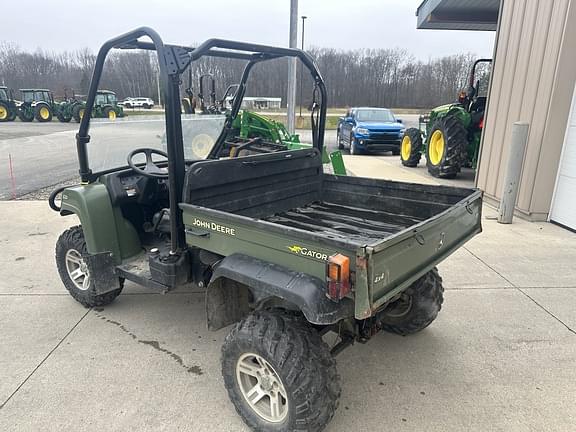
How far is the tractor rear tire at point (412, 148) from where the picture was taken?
11273 mm

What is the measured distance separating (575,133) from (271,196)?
187 inches

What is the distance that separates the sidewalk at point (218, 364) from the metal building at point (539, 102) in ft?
7.51

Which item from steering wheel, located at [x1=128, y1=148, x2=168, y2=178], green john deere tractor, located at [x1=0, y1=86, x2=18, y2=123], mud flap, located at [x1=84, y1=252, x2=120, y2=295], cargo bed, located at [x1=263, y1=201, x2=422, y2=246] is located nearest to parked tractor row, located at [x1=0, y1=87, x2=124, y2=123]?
green john deere tractor, located at [x1=0, y1=86, x2=18, y2=123]

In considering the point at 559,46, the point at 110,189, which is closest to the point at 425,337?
the point at 110,189

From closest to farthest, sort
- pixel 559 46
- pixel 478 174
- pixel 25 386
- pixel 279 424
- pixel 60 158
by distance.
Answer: pixel 279 424 < pixel 25 386 < pixel 559 46 < pixel 478 174 < pixel 60 158

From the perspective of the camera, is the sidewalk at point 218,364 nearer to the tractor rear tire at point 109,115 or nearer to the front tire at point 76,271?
the front tire at point 76,271

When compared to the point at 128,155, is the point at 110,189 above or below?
below

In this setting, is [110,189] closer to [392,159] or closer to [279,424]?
[279,424]

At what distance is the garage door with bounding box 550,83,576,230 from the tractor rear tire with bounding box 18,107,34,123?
98.1 ft

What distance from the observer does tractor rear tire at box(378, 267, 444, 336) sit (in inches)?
122

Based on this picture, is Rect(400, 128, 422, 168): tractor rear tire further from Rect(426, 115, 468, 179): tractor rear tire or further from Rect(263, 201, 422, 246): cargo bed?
Rect(263, 201, 422, 246): cargo bed

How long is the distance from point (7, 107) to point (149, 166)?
29598mm

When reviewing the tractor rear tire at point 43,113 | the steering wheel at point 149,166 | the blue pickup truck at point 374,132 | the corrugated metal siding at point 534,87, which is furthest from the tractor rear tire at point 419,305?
the tractor rear tire at point 43,113

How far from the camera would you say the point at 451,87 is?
43906 mm
